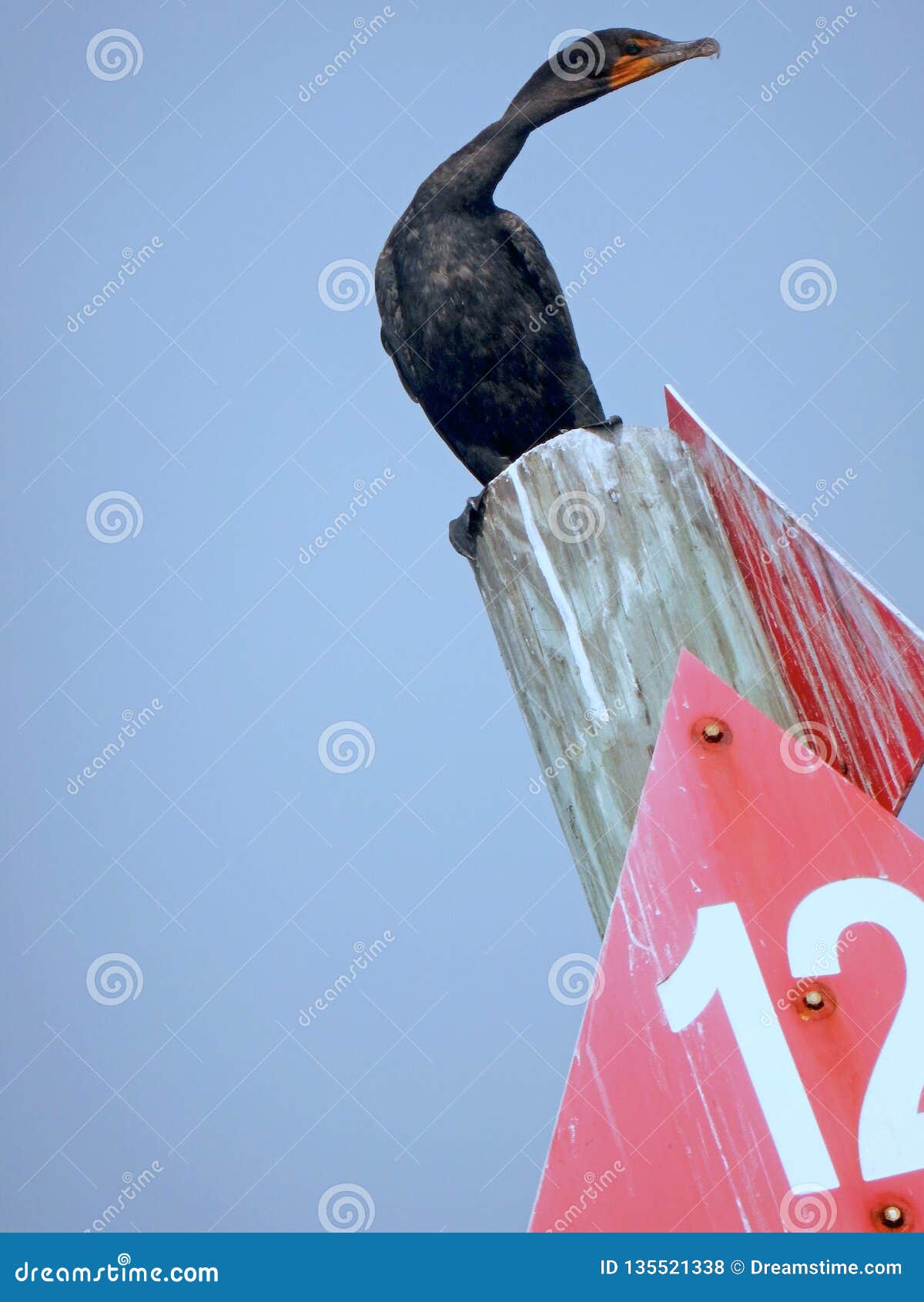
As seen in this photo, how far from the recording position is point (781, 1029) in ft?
6.13

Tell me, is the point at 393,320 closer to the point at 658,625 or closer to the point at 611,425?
the point at 611,425

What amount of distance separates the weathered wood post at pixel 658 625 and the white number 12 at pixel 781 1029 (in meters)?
0.25

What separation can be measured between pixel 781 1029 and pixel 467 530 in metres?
1.43

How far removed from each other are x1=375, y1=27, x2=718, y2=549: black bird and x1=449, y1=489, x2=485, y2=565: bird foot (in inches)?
46.2

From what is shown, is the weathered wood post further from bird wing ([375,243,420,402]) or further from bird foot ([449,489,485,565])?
bird wing ([375,243,420,402])

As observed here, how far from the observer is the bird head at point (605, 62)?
157 inches

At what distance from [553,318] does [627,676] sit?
100 inches

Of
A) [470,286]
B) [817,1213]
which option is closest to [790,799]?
[817,1213]

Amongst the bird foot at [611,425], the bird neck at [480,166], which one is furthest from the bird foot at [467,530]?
the bird neck at [480,166]

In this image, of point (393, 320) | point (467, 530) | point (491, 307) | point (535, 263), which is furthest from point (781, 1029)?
point (393, 320)

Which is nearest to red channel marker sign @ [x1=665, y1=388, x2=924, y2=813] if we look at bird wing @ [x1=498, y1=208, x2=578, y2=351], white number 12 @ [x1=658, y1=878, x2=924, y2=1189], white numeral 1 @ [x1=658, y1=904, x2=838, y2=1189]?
white number 12 @ [x1=658, y1=878, x2=924, y2=1189]

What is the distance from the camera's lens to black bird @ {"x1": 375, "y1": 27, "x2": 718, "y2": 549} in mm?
4262

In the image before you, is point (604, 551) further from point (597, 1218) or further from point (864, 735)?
point (597, 1218)

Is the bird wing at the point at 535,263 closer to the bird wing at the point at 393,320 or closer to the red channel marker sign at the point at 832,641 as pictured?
the bird wing at the point at 393,320
